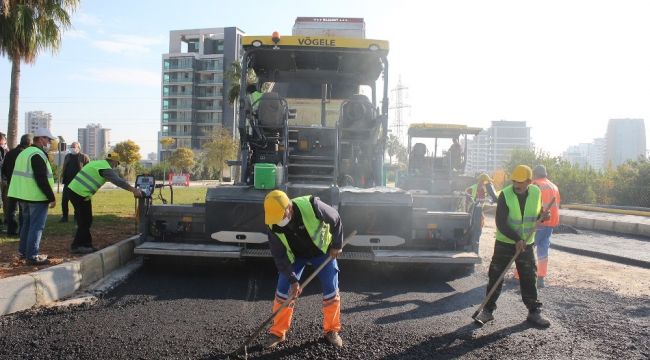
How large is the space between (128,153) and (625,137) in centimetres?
10070

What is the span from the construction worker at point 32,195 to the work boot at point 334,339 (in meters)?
3.55

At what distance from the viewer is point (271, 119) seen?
696cm

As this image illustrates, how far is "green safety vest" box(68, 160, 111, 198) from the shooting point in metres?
6.50

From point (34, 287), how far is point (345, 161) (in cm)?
416

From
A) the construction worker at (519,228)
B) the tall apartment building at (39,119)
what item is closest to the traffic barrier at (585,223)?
the construction worker at (519,228)

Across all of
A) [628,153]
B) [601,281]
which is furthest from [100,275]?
A: [628,153]

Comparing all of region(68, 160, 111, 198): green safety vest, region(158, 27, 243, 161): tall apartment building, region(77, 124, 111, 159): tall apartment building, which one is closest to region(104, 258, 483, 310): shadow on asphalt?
region(68, 160, 111, 198): green safety vest

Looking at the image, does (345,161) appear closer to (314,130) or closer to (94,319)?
(314,130)

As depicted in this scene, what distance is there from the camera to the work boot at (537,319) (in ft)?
15.2

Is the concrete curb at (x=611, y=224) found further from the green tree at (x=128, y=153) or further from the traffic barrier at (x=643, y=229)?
the green tree at (x=128, y=153)

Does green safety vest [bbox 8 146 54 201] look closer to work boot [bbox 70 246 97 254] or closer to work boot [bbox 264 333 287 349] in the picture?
work boot [bbox 70 246 97 254]

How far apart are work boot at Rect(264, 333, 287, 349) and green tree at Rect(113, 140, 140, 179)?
34079mm

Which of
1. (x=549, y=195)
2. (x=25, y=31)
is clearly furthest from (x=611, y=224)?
(x=25, y=31)

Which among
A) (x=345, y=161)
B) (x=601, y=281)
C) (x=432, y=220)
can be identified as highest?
(x=345, y=161)
